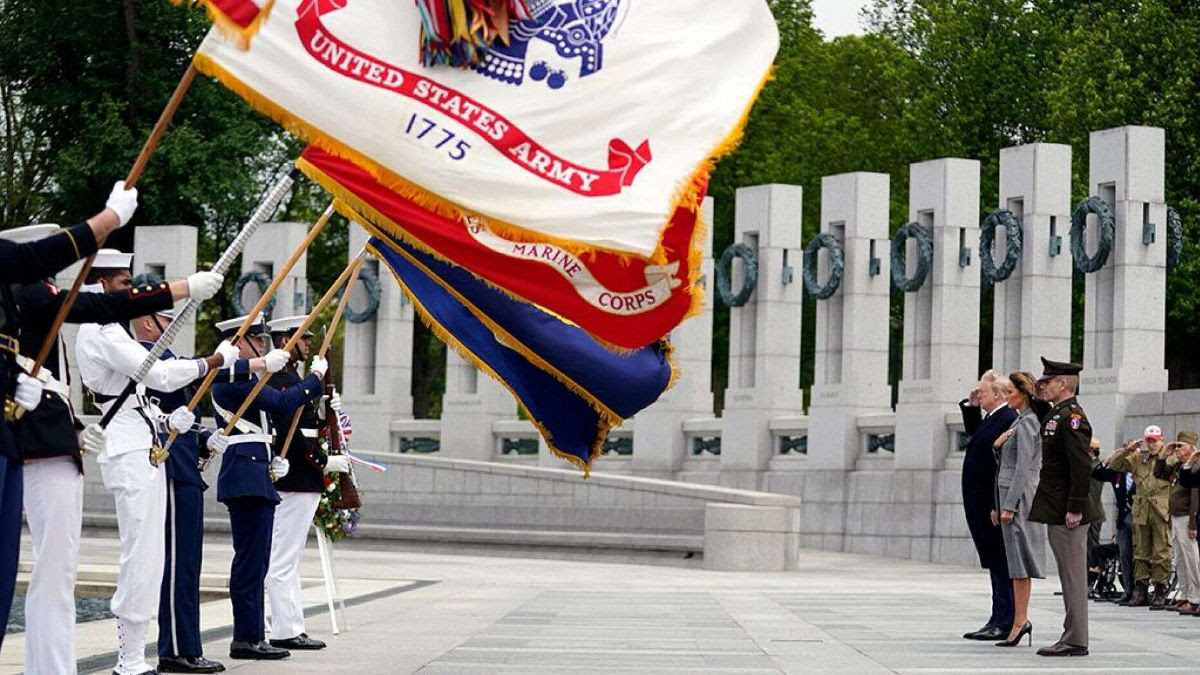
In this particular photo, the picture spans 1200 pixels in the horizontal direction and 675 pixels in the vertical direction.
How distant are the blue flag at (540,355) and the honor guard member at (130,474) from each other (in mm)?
1483

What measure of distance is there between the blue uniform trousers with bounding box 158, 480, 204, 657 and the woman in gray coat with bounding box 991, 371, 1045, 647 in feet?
19.6

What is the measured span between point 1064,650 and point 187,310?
686 cm

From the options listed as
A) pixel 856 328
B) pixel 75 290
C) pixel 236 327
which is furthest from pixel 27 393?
pixel 856 328

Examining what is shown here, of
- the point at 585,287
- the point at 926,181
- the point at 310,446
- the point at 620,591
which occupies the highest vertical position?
the point at 926,181

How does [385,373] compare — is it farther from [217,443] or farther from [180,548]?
[180,548]

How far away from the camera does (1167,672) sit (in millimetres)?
13188

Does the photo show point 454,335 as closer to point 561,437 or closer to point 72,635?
point 561,437

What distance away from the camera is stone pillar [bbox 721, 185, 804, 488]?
3478cm

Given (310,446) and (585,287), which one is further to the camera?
(310,446)

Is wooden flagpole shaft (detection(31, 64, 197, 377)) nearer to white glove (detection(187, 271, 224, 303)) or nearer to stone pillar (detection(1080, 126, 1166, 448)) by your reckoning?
white glove (detection(187, 271, 224, 303))

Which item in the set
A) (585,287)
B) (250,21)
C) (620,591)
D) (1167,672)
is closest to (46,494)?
(250,21)

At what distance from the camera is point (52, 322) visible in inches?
377

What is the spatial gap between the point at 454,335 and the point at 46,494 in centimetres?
341

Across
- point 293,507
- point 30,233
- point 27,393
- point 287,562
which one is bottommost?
point 287,562
